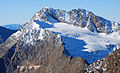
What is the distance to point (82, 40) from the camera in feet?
627

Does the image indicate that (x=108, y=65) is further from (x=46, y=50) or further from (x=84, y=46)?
(x=84, y=46)

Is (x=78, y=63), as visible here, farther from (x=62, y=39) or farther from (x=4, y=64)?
(x=4, y=64)

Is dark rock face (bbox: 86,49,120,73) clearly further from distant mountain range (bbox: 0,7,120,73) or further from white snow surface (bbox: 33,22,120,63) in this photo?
white snow surface (bbox: 33,22,120,63)

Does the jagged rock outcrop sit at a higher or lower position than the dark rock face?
lower

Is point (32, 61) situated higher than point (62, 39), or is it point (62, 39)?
point (62, 39)

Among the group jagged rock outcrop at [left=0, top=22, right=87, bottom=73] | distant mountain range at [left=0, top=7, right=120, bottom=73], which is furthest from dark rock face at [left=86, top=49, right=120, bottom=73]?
jagged rock outcrop at [left=0, top=22, right=87, bottom=73]

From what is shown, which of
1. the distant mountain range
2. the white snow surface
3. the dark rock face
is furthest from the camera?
the white snow surface

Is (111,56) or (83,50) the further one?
(83,50)

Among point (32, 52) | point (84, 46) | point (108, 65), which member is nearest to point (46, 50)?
point (32, 52)

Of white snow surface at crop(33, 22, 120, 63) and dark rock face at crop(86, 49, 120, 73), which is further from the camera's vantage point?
white snow surface at crop(33, 22, 120, 63)

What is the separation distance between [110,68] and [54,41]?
111 m

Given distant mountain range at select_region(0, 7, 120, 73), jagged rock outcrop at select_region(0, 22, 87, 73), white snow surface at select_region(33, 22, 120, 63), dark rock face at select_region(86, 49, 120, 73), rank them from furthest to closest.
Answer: white snow surface at select_region(33, 22, 120, 63) < jagged rock outcrop at select_region(0, 22, 87, 73) < distant mountain range at select_region(0, 7, 120, 73) < dark rock face at select_region(86, 49, 120, 73)

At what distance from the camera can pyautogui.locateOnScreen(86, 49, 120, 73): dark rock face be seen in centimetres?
6600

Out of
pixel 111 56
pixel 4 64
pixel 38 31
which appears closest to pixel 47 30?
pixel 38 31
